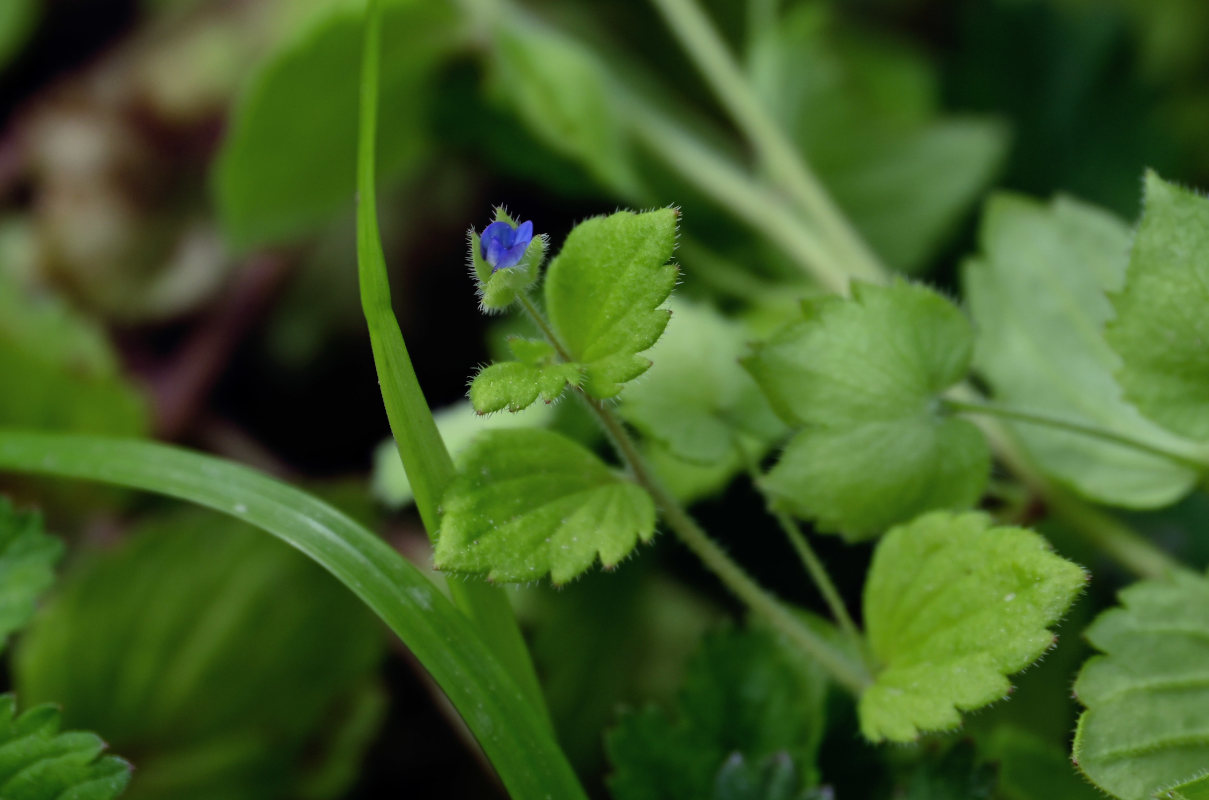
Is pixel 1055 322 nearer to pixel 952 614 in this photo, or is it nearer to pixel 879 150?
pixel 952 614

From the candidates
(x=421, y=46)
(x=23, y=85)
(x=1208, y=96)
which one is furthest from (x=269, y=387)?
(x=1208, y=96)

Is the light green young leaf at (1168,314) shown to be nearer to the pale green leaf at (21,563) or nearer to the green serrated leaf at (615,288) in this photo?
the green serrated leaf at (615,288)

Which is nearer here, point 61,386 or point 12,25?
point 61,386

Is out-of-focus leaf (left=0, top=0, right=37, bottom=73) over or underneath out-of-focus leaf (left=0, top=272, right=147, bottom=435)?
over

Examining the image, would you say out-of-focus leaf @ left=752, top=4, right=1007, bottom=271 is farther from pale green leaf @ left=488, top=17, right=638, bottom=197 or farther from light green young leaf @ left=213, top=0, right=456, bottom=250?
light green young leaf @ left=213, top=0, right=456, bottom=250

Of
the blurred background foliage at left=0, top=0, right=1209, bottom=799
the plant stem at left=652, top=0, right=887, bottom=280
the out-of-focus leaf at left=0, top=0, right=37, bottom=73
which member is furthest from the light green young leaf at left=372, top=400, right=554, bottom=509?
the out-of-focus leaf at left=0, top=0, right=37, bottom=73

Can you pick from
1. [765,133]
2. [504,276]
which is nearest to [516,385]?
[504,276]
